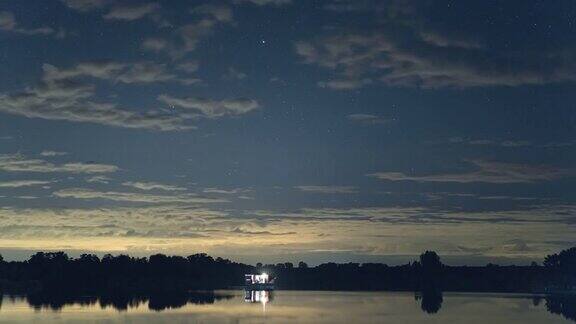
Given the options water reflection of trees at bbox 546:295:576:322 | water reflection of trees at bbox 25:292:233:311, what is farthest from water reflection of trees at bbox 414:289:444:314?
water reflection of trees at bbox 25:292:233:311

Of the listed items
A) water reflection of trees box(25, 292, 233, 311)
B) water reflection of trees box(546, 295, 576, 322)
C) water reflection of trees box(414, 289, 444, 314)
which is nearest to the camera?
water reflection of trees box(546, 295, 576, 322)

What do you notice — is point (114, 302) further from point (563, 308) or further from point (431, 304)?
point (563, 308)

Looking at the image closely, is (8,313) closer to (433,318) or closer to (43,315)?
(43,315)

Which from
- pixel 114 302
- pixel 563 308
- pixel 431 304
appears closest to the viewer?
pixel 563 308

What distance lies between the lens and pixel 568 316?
90.1 m

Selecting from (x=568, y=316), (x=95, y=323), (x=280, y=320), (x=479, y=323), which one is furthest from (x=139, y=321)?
(x=568, y=316)

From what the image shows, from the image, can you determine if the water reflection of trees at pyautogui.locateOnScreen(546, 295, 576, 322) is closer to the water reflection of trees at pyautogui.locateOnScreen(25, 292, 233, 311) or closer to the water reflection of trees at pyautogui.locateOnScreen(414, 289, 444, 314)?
the water reflection of trees at pyautogui.locateOnScreen(414, 289, 444, 314)

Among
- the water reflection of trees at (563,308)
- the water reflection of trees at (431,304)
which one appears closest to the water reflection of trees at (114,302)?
the water reflection of trees at (431,304)

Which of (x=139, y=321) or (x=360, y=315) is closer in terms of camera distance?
(x=139, y=321)

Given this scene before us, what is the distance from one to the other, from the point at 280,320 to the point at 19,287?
137909 millimetres

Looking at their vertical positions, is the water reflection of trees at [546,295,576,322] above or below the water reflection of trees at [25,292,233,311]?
below

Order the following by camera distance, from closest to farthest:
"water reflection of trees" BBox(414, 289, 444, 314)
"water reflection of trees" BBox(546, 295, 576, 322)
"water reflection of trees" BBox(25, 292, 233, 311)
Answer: "water reflection of trees" BBox(546, 295, 576, 322), "water reflection of trees" BBox(25, 292, 233, 311), "water reflection of trees" BBox(414, 289, 444, 314)

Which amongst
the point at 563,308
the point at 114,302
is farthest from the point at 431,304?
the point at 114,302

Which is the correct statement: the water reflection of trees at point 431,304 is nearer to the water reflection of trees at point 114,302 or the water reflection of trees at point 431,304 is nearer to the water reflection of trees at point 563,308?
the water reflection of trees at point 563,308
